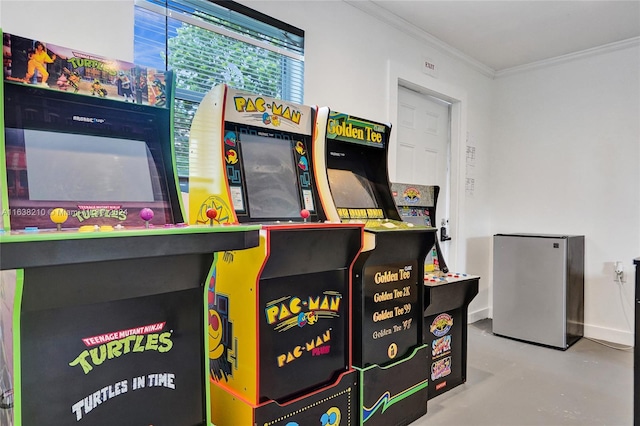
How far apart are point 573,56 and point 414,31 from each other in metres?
1.75

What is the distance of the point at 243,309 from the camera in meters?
1.55

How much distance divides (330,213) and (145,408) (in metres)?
1.01

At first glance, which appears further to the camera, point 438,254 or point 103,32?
point 438,254

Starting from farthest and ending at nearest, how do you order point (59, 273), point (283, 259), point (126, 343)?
point (283, 259), point (126, 343), point (59, 273)

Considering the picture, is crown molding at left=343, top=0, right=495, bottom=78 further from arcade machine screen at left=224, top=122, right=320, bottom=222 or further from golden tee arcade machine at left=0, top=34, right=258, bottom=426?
golden tee arcade machine at left=0, top=34, right=258, bottom=426

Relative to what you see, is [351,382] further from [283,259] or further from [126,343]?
[126,343]

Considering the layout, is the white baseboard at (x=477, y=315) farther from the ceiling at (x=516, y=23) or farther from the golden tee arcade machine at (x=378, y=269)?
the ceiling at (x=516, y=23)

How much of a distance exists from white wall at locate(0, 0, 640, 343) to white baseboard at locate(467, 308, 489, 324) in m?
0.02

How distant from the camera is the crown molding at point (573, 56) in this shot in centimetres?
361

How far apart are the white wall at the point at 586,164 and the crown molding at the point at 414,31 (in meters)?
0.53

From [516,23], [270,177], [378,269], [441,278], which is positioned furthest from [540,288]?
[270,177]

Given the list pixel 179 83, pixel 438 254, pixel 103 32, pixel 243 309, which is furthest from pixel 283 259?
pixel 438 254

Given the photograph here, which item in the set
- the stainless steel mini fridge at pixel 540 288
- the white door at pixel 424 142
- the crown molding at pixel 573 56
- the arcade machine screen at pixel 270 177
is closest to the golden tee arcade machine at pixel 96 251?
the arcade machine screen at pixel 270 177

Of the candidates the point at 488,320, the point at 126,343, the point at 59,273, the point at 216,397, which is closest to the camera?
the point at 59,273
